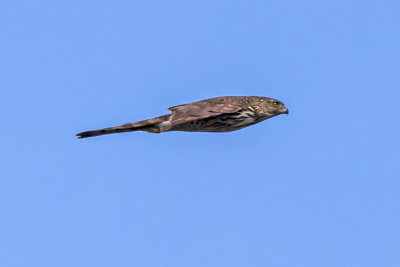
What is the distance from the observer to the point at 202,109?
1725 cm

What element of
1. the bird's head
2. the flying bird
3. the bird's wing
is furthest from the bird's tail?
the bird's head

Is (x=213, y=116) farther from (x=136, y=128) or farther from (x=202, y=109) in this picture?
(x=136, y=128)

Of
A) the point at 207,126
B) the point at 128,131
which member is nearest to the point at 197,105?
the point at 207,126

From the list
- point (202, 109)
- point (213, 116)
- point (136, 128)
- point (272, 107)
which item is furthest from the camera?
point (272, 107)

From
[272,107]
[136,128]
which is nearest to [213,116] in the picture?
[136,128]

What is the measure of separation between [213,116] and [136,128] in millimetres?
2211

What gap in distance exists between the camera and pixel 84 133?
59.2 ft

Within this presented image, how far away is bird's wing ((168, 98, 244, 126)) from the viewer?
1680cm

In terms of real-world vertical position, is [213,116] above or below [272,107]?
below

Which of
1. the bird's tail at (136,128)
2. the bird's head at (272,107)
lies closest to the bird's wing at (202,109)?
the bird's tail at (136,128)

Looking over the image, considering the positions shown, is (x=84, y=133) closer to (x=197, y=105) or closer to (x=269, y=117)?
(x=197, y=105)

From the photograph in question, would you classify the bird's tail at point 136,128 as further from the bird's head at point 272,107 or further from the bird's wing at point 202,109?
the bird's head at point 272,107

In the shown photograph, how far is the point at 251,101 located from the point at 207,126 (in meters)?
1.71

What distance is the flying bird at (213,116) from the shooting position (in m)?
17.0
